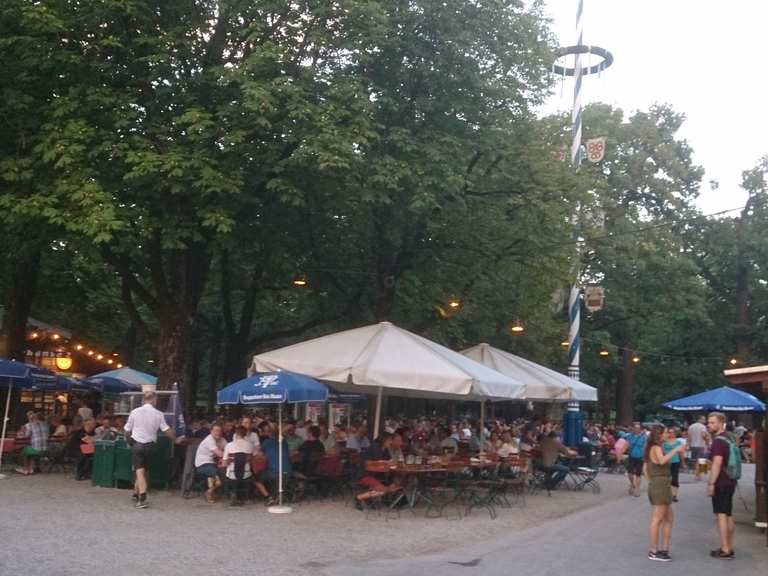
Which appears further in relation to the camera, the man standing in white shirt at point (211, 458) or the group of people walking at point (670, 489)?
the man standing in white shirt at point (211, 458)

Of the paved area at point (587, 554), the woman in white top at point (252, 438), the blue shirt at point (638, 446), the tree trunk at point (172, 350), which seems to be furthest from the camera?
the blue shirt at point (638, 446)

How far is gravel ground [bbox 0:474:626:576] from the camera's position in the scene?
355 inches

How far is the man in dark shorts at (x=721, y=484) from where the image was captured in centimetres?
1014

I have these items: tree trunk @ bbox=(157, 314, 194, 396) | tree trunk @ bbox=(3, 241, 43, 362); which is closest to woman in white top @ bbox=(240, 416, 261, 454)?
tree trunk @ bbox=(157, 314, 194, 396)

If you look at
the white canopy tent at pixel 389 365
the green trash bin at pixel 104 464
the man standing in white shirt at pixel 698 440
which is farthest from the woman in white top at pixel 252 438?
the man standing in white shirt at pixel 698 440

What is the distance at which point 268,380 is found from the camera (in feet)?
45.9

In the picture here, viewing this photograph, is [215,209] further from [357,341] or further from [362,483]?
[362,483]

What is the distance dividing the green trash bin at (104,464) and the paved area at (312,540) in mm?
518

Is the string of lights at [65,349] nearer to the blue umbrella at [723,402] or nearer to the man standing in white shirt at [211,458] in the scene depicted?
the man standing in white shirt at [211,458]

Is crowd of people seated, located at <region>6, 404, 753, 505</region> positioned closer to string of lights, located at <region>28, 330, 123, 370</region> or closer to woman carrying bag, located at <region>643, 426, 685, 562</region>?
woman carrying bag, located at <region>643, 426, 685, 562</region>

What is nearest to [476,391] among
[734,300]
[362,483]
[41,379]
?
[362,483]

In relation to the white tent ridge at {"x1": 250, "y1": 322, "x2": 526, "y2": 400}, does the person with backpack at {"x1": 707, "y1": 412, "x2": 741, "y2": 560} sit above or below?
below

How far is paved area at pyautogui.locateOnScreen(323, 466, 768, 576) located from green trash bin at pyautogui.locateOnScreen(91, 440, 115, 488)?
7867 millimetres

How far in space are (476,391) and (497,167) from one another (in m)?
9.12
